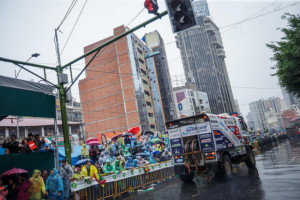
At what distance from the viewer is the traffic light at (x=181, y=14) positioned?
20.3 ft

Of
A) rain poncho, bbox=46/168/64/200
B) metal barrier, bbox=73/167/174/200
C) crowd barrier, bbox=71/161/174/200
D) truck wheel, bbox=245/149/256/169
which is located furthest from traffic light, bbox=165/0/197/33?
truck wheel, bbox=245/149/256/169

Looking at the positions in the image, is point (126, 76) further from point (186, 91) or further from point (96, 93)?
point (186, 91)

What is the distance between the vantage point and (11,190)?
23.3 ft

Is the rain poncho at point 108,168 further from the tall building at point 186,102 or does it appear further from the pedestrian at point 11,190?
the tall building at point 186,102

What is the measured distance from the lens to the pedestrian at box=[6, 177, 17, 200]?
22.8ft

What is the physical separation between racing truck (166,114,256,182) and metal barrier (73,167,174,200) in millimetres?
2017

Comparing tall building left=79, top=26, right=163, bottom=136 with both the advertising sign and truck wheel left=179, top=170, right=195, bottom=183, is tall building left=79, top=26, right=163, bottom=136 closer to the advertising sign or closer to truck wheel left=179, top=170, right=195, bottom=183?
the advertising sign

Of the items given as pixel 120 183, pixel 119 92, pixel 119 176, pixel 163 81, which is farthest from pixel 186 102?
pixel 120 183

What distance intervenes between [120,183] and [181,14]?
26.0 feet

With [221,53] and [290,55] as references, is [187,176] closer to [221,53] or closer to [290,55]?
[290,55]

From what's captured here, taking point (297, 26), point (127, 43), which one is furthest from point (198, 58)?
point (297, 26)

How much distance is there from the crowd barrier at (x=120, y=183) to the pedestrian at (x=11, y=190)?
1967mm

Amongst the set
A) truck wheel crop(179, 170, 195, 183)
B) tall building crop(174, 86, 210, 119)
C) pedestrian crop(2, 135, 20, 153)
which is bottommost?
truck wheel crop(179, 170, 195, 183)

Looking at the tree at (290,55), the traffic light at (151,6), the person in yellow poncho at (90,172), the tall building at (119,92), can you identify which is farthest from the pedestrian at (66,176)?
the tall building at (119,92)
